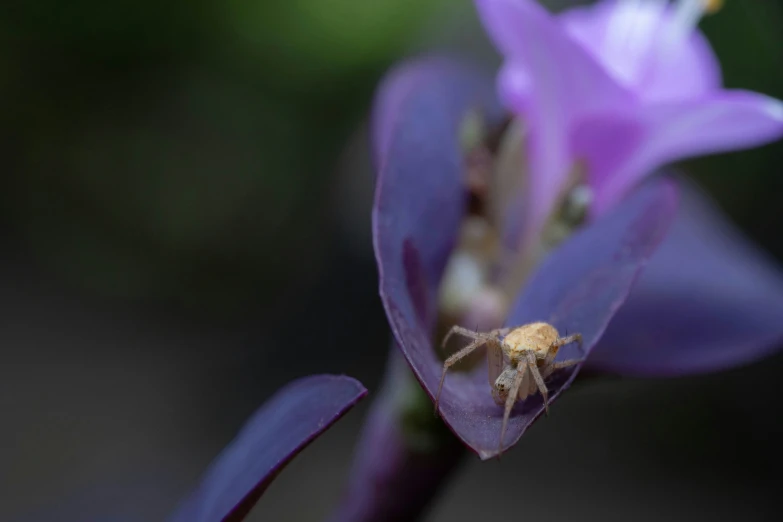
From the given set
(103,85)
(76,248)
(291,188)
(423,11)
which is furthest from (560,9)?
(76,248)

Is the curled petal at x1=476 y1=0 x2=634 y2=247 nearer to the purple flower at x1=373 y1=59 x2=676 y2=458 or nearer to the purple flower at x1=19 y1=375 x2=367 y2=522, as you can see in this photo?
the purple flower at x1=373 y1=59 x2=676 y2=458

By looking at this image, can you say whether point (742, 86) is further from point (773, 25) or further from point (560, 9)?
point (560, 9)

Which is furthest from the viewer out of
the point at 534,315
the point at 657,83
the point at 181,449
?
the point at 181,449

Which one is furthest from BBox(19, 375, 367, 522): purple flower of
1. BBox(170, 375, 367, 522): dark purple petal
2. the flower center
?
the flower center

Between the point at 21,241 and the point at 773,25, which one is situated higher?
the point at 21,241

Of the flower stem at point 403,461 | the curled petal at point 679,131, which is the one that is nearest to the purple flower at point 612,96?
the curled petal at point 679,131
